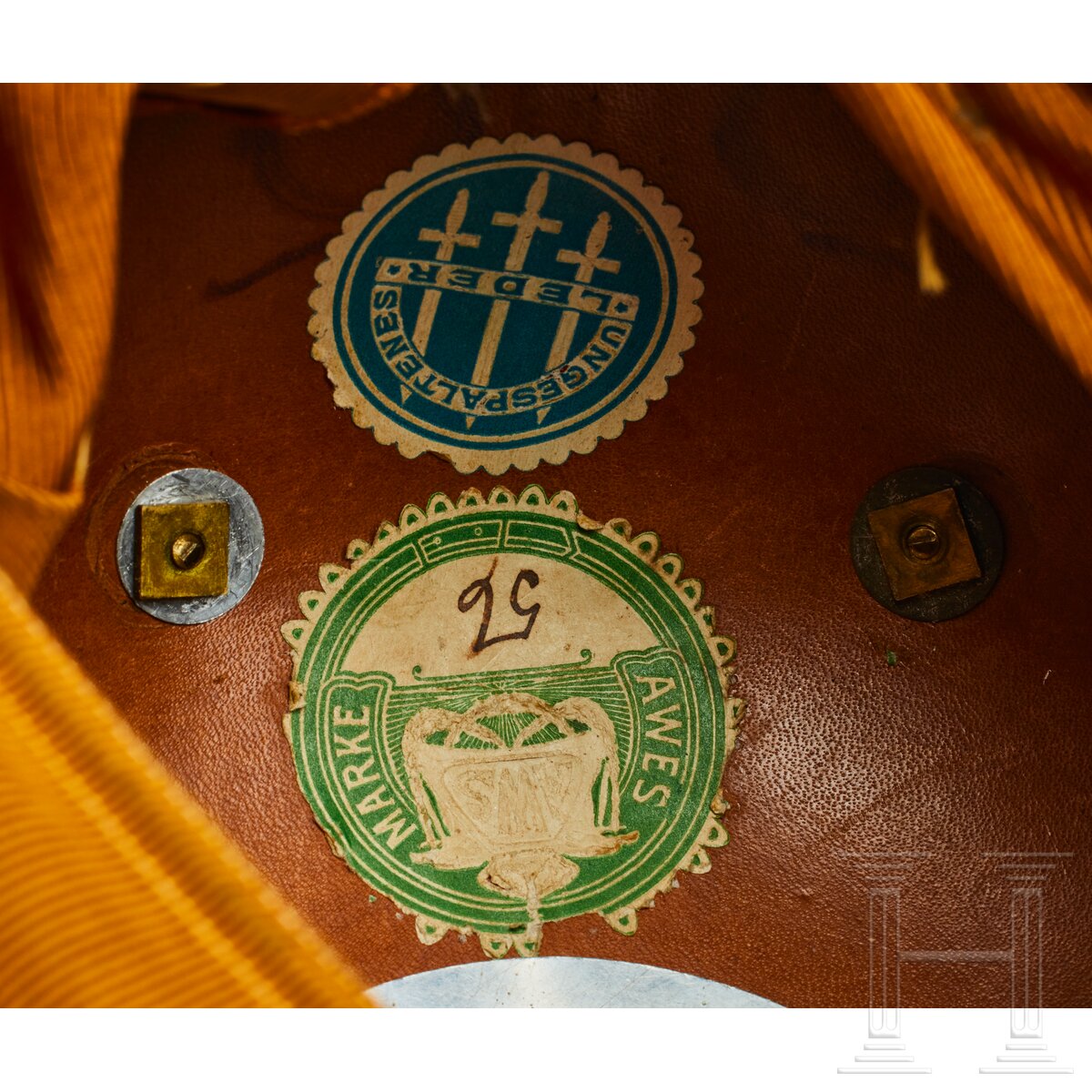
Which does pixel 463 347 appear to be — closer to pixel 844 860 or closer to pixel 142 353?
pixel 142 353

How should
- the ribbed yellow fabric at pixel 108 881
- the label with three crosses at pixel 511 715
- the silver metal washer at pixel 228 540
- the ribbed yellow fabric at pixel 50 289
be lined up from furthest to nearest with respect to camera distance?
1. the silver metal washer at pixel 228 540
2. the label with three crosses at pixel 511 715
3. the ribbed yellow fabric at pixel 50 289
4. the ribbed yellow fabric at pixel 108 881

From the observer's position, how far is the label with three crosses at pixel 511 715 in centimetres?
273

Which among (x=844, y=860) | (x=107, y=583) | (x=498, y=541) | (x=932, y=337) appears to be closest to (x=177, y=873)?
(x=107, y=583)

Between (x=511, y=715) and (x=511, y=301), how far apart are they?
0.90 m

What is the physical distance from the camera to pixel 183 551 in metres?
2.83

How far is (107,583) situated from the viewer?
2846 mm

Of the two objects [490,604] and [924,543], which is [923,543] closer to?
[924,543]

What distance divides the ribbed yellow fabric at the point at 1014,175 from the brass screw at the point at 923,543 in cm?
42

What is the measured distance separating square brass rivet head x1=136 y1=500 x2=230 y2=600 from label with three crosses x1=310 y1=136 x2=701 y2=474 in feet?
1.32

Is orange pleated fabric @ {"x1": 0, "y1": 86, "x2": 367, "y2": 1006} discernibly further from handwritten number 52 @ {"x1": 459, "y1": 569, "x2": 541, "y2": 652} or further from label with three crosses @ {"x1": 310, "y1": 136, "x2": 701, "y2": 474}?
handwritten number 52 @ {"x1": 459, "y1": 569, "x2": 541, "y2": 652}

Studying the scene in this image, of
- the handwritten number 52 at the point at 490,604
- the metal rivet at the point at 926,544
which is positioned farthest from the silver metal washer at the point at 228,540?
the metal rivet at the point at 926,544

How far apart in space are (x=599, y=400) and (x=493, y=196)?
0.50 meters

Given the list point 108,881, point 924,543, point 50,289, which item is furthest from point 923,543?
point 50,289

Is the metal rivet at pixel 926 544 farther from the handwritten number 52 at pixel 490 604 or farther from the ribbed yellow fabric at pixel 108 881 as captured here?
the ribbed yellow fabric at pixel 108 881
